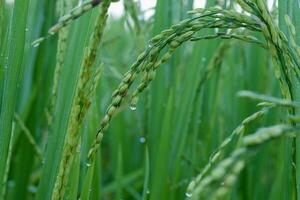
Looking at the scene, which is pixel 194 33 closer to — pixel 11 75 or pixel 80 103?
→ pixel 80 103

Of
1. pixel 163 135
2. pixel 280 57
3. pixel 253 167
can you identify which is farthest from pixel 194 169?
pixel 280 57

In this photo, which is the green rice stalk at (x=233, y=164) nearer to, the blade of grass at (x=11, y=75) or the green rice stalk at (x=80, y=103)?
the green rice stalk at (x=80, y=103)

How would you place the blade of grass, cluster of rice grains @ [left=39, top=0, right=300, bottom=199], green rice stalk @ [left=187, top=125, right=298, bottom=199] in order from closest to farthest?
green rice stalk @ [left=187, top=125, right=298, bottom=199], cluster of rice grains @ [left=39, top=0, right=300, bottom=199], the blade of grass

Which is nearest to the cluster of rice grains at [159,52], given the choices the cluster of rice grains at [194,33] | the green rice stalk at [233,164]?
the cluster of rice grains at [194,33]

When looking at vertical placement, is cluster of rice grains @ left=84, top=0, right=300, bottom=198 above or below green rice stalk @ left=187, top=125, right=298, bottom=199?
above

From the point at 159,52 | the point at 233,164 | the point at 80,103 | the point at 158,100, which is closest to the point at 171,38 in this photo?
the point at 159,52

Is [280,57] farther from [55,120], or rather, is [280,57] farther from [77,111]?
[55,120]

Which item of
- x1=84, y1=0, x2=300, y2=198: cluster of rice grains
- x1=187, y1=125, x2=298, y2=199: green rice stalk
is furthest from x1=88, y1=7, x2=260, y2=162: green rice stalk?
x1=187, y1=125, x2=298, y2=199: green rice stalk

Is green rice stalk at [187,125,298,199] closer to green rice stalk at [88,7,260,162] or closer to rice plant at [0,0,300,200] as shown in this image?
rice plant at [0,0,300,200]
